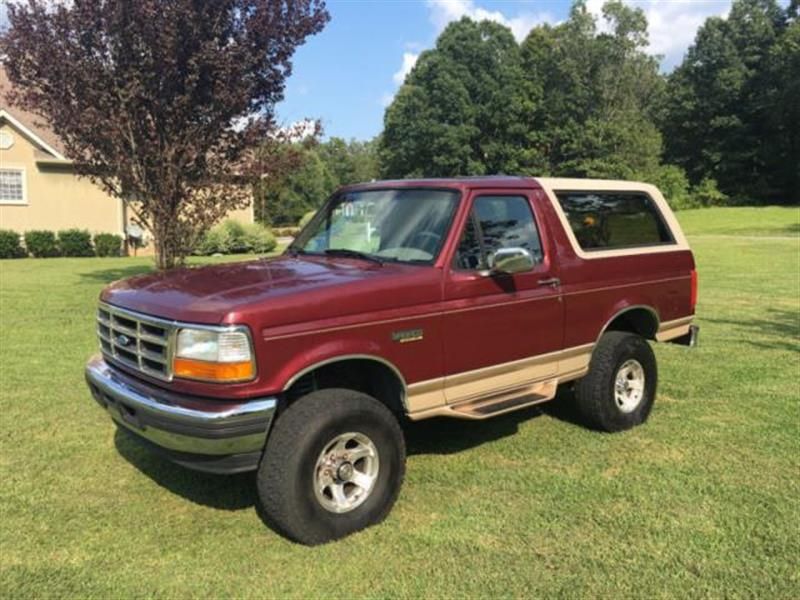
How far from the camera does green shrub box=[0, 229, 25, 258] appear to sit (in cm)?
2342

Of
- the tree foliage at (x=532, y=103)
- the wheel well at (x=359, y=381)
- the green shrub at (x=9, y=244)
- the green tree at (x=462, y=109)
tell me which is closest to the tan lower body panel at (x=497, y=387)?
the wheel well at (x=359, y=381)

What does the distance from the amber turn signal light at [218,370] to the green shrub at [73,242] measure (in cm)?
2370

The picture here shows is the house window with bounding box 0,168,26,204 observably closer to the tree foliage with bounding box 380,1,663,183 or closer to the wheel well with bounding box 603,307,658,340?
the wheel well with bounding box 603,307,658,340

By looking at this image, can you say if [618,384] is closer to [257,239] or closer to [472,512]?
[472,512]

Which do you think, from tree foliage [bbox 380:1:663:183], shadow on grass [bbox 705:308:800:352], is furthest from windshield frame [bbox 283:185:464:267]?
tree foliage [bbox 380:1:663:183]

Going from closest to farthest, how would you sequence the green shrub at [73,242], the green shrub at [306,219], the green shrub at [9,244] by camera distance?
the green shrub at [306,219] → the green shrub at [9,244] → the green shrub at [73,242]

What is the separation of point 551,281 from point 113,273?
619 inches

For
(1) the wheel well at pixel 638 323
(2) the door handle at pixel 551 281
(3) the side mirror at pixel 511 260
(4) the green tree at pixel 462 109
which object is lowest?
(1) the wheel well at pixel 638 323

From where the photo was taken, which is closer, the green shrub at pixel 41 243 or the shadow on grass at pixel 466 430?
the shadow on grass at pixel 466 430

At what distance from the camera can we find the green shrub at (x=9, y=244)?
76.8ft

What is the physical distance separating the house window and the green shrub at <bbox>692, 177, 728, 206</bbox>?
48.1 metres

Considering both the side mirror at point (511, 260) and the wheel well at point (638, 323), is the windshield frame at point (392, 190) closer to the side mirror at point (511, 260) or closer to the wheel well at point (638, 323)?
the side mirror at point (511, 260)

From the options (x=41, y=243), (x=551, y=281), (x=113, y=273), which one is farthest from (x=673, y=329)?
(x=41, y=243)

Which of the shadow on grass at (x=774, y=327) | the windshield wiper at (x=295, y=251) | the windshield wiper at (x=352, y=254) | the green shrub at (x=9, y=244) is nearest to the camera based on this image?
the windshield wiper at (x=352, y=254)
